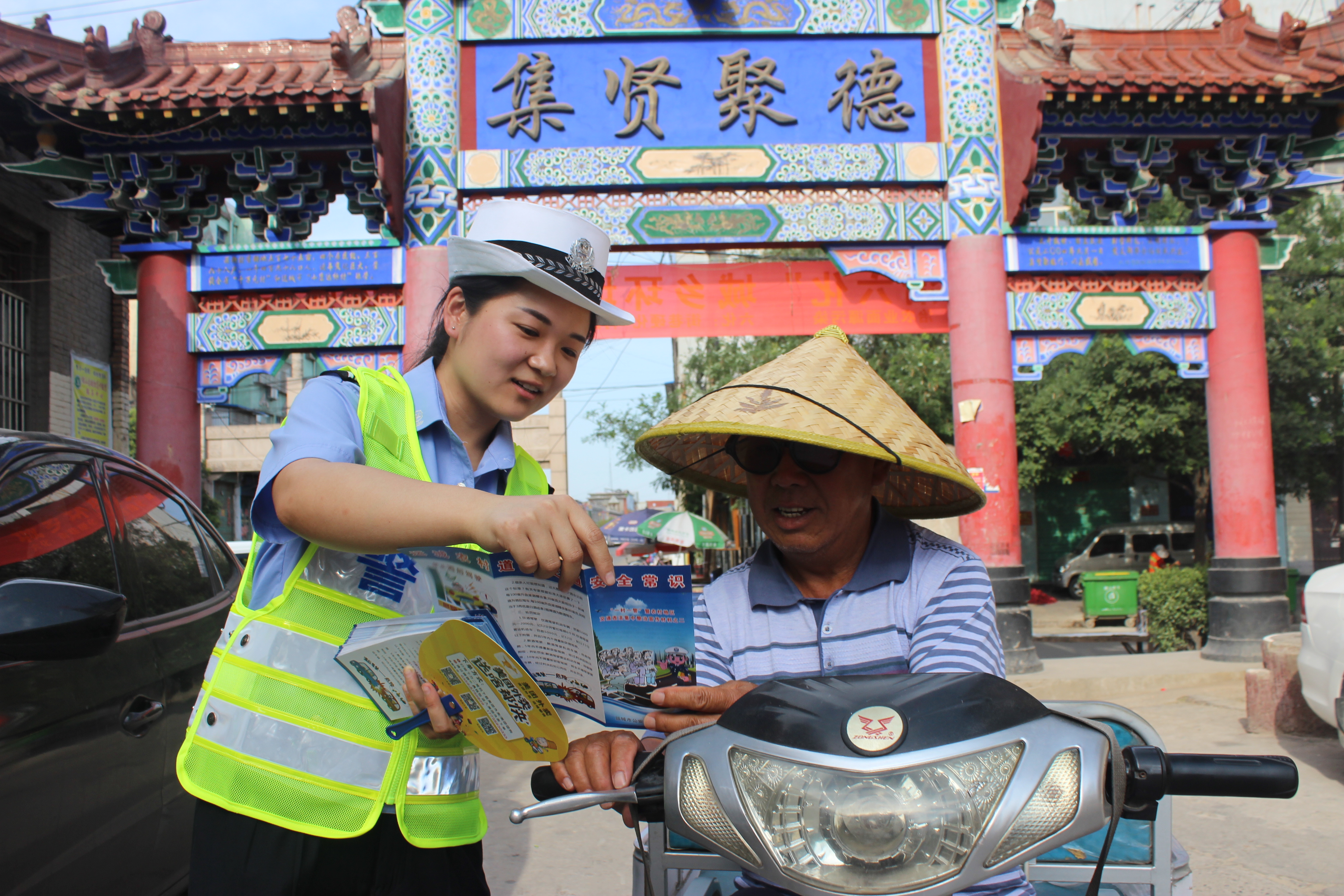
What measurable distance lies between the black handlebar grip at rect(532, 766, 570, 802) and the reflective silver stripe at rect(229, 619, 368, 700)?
321 mm

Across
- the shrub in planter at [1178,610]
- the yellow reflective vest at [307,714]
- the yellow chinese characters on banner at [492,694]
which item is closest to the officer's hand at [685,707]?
the yellow chinese characters on banner at [492,694]

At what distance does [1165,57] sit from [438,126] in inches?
237

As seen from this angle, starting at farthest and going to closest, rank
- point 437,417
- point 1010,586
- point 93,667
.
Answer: point 1010,586, point 93,667, point 437,417

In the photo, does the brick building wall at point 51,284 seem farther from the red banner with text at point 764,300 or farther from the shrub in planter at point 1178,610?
the shrub in planter at point 1178,610

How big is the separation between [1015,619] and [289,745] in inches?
269

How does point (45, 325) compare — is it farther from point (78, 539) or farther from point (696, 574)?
point (696, 574)

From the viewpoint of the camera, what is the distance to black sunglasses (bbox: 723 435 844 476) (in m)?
1.82

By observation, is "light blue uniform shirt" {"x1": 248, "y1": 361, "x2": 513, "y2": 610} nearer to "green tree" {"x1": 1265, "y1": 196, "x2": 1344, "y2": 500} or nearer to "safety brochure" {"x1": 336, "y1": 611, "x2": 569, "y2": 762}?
"safety brochure" {"x1": 336, "y1": 611, "x2": 569, "y2": 762}

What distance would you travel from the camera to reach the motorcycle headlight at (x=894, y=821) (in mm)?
988

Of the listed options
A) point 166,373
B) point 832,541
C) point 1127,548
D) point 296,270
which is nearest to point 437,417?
point 832,541

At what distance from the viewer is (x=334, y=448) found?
1.32 m

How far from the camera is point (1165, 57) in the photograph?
764cm

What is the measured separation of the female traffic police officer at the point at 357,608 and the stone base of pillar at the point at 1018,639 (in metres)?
6.40

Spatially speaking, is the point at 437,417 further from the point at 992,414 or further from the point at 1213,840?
the point at 992,414
